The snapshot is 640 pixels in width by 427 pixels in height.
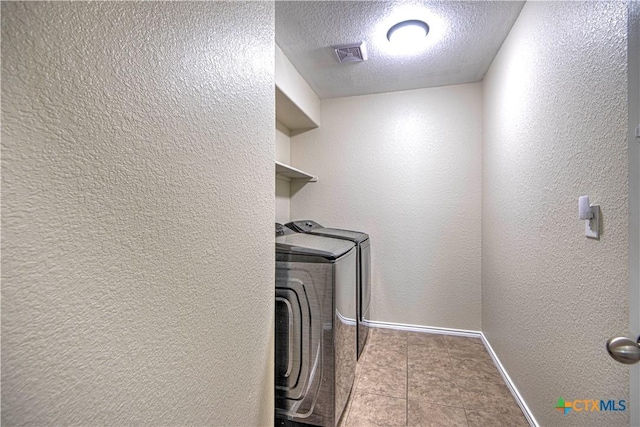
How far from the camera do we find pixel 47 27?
0.44 metres

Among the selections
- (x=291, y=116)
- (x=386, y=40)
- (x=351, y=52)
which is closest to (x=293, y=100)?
(x=291, y=116)

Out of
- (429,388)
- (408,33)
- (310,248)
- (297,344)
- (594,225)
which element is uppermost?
(408,33)

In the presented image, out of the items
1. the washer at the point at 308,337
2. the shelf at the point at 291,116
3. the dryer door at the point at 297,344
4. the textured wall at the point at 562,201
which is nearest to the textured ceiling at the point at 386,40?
the textured wall at the point at 562,201

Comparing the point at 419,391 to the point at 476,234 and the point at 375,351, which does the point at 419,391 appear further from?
the point at 476,234

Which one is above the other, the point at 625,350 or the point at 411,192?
the point at 411,192

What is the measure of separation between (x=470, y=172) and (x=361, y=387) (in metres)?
2.06

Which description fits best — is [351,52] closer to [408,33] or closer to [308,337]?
[408,33]

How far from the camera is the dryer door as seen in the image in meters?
1.50

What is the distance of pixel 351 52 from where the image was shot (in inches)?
84.4

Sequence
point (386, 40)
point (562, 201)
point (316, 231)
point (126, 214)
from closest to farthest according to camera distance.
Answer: point (126, 214) < point (562, 201) < point (386, 40) < point (316, 231)

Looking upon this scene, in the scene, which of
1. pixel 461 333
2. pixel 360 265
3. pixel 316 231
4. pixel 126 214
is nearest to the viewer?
pixel 126 214

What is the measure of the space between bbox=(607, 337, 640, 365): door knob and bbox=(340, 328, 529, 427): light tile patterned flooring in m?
1.27

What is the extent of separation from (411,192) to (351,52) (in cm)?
137

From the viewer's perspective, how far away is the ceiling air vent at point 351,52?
2060 mm
